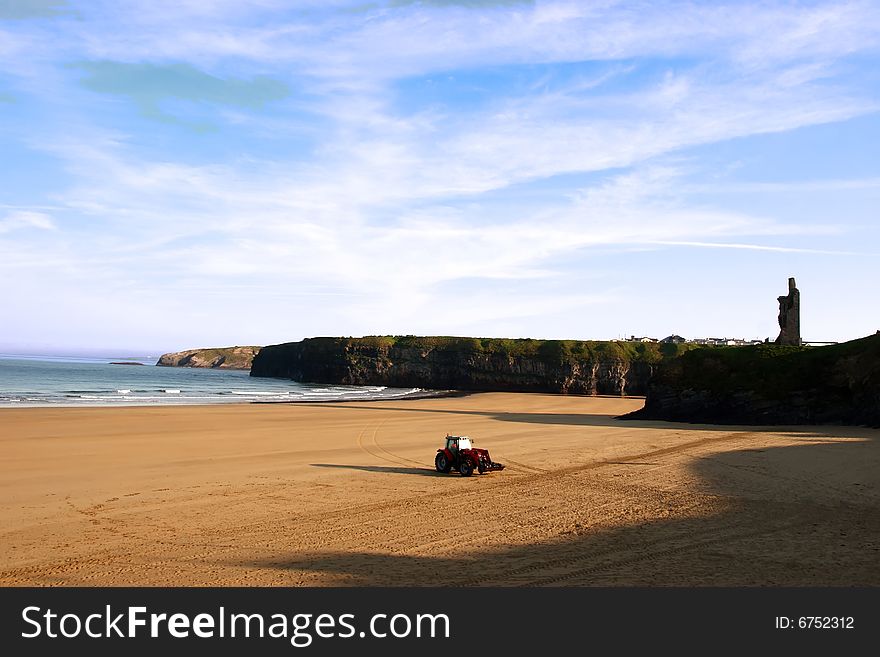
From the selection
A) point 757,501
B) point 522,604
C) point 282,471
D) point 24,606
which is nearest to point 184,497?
point 282,471

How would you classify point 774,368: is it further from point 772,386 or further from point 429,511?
point 429,511

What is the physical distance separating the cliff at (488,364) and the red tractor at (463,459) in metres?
78.8

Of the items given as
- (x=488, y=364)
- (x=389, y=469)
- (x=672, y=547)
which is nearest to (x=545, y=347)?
(x=488, y=364)

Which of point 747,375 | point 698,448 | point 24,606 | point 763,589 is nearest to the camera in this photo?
point 24,606

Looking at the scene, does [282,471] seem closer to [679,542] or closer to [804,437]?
[679,542]

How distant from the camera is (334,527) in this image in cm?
1370

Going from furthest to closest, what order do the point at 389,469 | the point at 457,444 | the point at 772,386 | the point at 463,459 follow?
the point at 772,386, the point at 389,469, the point at 457,444, the point at 463,459

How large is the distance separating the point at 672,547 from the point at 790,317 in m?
39.5

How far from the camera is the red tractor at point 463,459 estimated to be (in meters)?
20.9

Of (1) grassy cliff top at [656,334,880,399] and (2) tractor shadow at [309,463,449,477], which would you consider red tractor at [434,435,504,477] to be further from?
(1) grassy cliff top at [656,334,880,399]

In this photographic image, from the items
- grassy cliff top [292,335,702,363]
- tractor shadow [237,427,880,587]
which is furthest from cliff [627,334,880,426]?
grassy cliff top [292,335,702,363]

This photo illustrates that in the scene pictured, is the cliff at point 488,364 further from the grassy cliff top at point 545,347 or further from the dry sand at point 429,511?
the dry sand at point 429,511

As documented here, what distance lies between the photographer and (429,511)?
50.1 ft

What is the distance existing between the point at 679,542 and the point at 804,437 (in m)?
22.1
